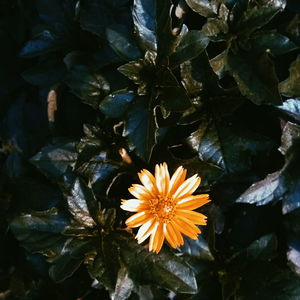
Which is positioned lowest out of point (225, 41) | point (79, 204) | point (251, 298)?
point (251, 298)

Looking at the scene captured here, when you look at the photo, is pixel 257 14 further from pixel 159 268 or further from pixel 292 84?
pixel 159 268

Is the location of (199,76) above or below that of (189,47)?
below

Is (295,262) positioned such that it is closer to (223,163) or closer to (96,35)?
(223,163)

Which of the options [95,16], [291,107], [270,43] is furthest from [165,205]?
[95,16]

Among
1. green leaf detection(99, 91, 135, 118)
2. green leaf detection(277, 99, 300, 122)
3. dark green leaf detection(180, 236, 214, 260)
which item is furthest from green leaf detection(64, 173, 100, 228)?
green leaf detection(277, 99, 300, 122)

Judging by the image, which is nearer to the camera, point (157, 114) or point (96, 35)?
point (157, 114)

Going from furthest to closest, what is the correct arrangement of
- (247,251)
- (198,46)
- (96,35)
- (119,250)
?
(96,35) → (247,251) → (119,250) → (198,46)

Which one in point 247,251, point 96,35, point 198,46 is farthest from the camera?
point 96,35

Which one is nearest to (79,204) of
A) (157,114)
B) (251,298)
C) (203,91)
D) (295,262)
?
(157,114)
